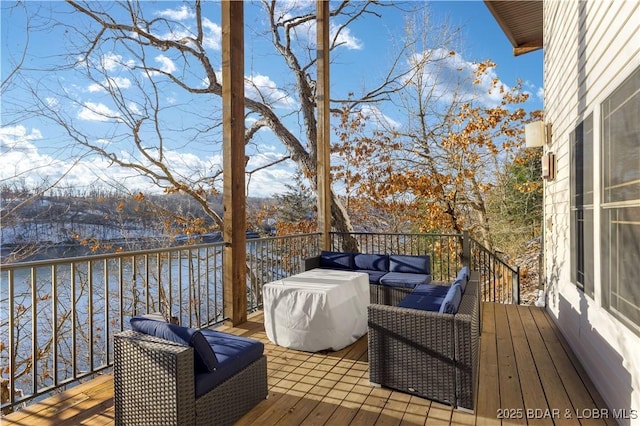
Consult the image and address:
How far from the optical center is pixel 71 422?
2.23m

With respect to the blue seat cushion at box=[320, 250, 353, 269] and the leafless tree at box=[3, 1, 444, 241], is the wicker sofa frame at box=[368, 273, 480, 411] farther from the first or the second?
the leafless tree at box=[3, 1, 444, 241]

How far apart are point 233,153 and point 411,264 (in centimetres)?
276

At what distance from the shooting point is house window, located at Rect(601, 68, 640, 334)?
216 cm

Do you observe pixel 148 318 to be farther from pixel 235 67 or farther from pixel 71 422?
pixel 235 67

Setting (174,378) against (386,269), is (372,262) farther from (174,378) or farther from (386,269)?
(174,378)

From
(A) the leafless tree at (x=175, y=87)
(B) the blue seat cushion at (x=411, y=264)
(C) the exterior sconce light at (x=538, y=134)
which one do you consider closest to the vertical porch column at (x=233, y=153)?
(B) the blue seat cushion at (x=411, y=264)

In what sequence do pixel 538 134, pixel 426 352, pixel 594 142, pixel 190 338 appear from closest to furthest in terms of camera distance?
pixel 190 338, pixel 426 352, pixel 594 142, pixel 538 134

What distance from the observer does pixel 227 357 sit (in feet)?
7.25

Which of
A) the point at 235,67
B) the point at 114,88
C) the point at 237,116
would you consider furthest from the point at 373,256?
the point at 114,88

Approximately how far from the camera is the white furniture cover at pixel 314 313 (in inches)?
130

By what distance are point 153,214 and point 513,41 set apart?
849 cm

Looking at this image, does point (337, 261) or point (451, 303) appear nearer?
point (451, 303)

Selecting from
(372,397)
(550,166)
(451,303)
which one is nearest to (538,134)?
(550,166)

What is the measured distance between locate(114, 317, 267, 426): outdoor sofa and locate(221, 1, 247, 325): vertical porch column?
5.72ft
